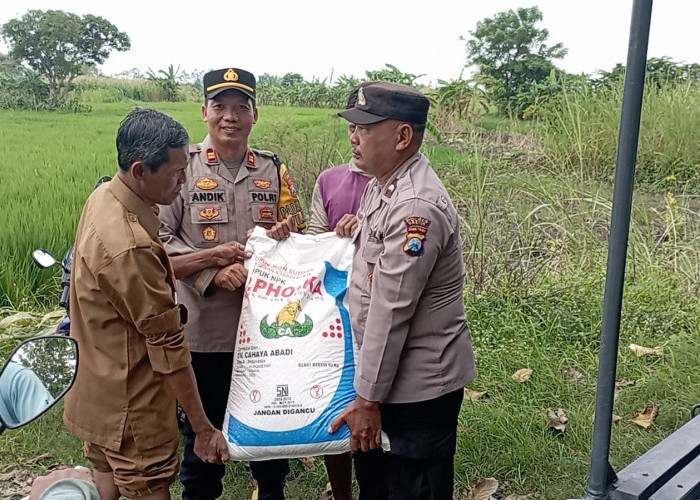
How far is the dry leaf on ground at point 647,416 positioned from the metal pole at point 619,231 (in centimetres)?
154

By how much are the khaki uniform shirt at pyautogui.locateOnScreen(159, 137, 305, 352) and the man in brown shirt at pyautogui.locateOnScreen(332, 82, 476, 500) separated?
1.86ft

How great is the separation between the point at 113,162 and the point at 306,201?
1.67 metres

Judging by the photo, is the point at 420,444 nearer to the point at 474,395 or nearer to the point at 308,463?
the point at 308,463

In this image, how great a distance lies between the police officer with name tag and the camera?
2377 millimetres

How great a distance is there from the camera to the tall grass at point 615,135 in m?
6.60

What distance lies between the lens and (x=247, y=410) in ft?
6.84

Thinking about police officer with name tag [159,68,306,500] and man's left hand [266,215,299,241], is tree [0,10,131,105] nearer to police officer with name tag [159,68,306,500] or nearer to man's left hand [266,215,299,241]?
police officer with name tag [159,68,306,500]

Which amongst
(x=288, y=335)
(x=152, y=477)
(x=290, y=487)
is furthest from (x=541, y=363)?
(x=152, y=477)

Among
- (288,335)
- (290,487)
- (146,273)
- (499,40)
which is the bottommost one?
(290,487)

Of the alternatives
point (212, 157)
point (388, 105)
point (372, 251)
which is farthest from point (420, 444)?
point (212, 157)

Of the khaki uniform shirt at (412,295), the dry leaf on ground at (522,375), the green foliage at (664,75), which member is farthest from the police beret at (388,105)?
the green foliage at (664,75)

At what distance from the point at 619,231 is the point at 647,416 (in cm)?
194

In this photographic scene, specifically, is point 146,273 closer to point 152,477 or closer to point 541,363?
point 152,477

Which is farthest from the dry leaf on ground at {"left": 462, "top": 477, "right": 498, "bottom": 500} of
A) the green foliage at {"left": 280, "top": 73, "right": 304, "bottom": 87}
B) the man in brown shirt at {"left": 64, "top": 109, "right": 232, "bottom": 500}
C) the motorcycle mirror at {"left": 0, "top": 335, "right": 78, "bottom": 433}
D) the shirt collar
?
the green foliage at {"left": 280, "top": 73, "right": 304, "bottom": 87}
